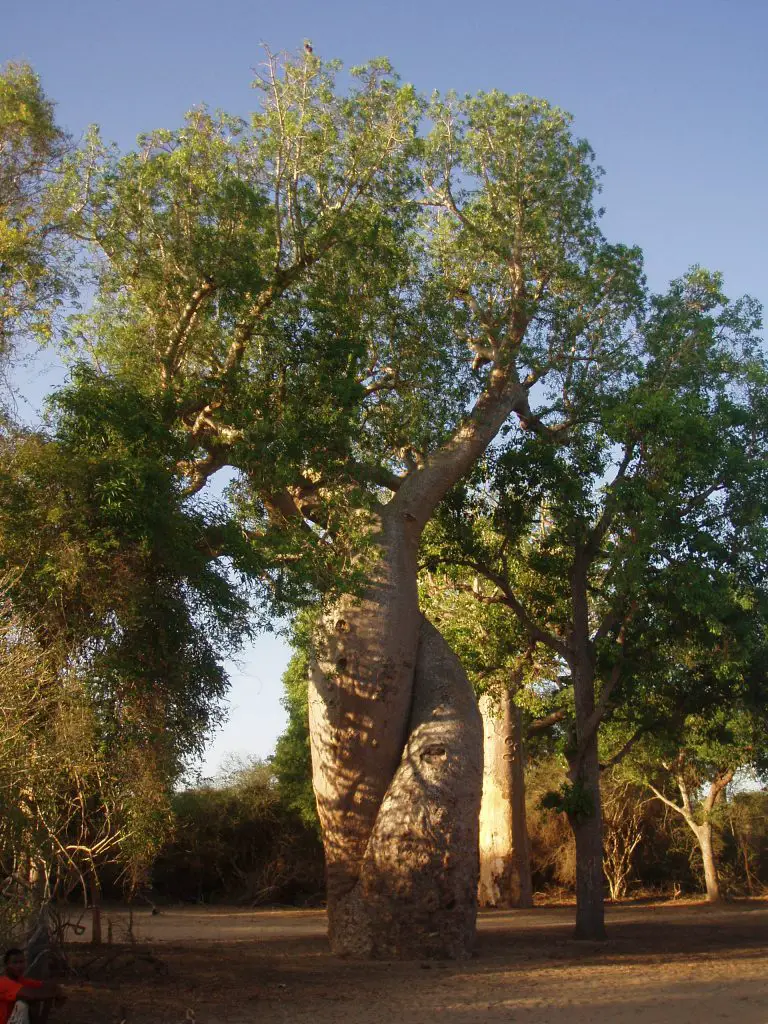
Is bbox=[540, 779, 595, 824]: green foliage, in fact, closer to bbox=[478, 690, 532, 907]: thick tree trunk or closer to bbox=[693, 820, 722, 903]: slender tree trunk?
bbox=[478, 690, 532, 907]: thick tree trunk

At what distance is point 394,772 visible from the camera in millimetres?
10164

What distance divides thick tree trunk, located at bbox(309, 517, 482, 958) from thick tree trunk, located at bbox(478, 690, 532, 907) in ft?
24.2

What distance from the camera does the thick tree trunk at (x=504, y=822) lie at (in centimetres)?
1752

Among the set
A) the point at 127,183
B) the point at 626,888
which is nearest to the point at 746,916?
the point at 626,888

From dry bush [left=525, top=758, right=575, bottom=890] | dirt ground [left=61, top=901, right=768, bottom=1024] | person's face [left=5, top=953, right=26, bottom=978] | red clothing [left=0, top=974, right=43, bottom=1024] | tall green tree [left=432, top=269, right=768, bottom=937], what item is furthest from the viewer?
dry bush [left=525, top=758, right=575, bottom=890]

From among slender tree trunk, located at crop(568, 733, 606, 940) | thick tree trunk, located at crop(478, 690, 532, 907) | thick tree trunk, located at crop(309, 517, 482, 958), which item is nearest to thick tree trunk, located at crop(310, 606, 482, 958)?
thick tree trunk, located at crop(309, 517, 482, 958)

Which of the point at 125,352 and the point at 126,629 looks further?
the point at 125,352

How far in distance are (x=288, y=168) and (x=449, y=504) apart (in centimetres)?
467

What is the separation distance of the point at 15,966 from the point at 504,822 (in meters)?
13.6

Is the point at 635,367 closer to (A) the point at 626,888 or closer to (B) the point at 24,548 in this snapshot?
(B) the point at 24,548

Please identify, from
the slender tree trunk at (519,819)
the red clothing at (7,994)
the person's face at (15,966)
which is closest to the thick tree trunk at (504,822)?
the slender tree trunk at (519,819)

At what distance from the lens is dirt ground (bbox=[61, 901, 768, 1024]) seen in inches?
258

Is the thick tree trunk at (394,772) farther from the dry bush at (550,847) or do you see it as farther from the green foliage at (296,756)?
the dry bush at (550,847)

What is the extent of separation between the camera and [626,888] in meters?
23.1
